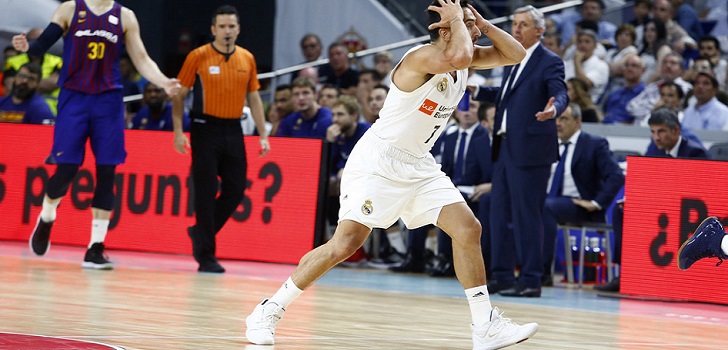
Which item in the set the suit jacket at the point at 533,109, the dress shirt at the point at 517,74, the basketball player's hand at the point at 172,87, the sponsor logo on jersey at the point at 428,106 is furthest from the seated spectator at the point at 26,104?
the sponsor logo on jersey at the point at 428,106

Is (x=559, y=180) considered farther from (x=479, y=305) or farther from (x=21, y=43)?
(x=479, y=305)

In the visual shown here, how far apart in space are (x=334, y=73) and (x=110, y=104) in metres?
6.71

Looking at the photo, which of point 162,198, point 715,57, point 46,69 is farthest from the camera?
point 46,69

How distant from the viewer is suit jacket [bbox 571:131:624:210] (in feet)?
36.0

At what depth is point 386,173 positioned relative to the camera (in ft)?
19.6

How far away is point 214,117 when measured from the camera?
1034 cm

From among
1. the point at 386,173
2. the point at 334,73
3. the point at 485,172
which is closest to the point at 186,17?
the point at 334,73

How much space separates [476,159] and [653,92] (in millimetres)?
3449

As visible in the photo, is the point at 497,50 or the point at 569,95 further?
the point at 569,95

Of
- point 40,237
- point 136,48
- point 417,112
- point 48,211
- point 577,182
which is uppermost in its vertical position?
point 136,48

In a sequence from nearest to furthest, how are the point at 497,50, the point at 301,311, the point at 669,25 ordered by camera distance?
the point at 497,50 < the point at 301,311 < the point at 669,25

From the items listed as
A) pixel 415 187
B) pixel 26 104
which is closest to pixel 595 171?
pixel 415 187

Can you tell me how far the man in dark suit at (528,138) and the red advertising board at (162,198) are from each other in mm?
2644

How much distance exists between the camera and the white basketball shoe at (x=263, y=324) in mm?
5723
